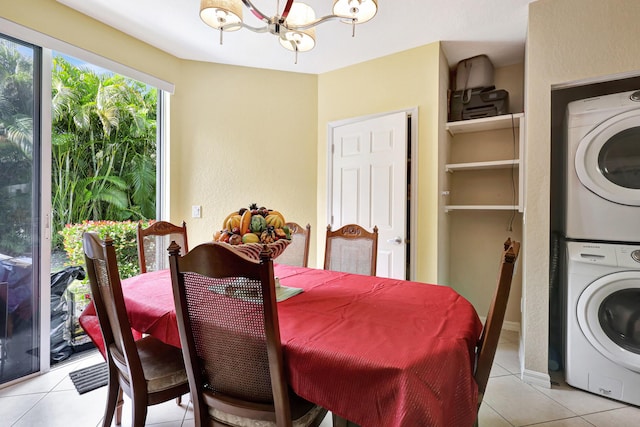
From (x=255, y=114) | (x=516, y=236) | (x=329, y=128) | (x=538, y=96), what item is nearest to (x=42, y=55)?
(x=255, y=114)

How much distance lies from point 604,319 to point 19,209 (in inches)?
146

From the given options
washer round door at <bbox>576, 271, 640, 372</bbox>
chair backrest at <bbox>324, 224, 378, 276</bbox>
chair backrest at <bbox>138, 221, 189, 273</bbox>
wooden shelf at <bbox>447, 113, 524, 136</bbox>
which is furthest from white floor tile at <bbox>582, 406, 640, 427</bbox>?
chair backrest at <bbox>138, 221, 189, 273</bbox>

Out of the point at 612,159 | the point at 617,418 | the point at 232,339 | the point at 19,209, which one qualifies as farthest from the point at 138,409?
the point at 612,159

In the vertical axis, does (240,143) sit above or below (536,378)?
above

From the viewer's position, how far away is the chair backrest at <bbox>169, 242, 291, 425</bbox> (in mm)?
863

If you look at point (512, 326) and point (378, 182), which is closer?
point (378, 182)

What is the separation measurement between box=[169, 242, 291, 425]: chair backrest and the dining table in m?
0.08

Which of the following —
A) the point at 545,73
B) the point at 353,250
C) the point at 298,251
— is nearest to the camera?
the point at 545,73

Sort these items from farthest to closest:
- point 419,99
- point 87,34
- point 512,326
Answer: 1. point 512,326
2. point 419,99
3. point 87,34

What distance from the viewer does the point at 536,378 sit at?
6.59 ft

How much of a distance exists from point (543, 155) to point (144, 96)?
326cm

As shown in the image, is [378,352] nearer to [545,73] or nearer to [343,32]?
[545,73]

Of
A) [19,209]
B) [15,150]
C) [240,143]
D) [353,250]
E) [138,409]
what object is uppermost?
[240,143]

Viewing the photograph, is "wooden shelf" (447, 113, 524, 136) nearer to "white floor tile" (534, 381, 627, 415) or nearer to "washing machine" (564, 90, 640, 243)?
"washing machine" (564, 90, 640, 243)
